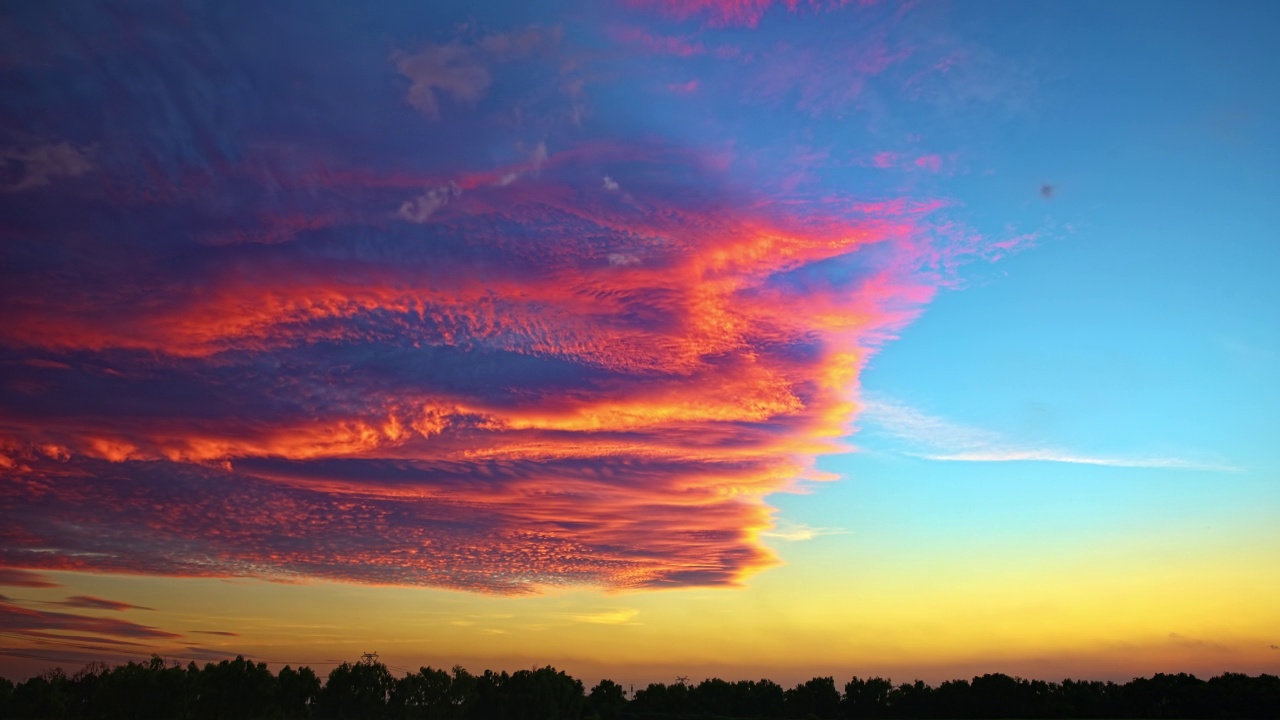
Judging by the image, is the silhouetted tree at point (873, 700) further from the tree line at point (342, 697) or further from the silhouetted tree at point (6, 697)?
the silhouetted tree at point (6, 697)

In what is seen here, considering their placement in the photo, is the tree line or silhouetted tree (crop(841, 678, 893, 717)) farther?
silhouetted tree (crop(841, 678, 893, 717))

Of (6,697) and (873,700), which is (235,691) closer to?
(6,697)

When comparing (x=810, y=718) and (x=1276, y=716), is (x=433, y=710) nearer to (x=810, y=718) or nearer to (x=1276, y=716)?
(x=810, y=718)

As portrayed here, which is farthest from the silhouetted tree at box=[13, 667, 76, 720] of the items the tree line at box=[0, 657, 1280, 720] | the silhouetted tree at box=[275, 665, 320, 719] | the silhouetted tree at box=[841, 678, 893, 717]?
the silhouetted tree at box=[841, 678, 893, 717]

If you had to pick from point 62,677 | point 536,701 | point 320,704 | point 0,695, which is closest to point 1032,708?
point 536,701

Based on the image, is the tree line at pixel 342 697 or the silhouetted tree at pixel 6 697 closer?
the tree line at pixel 342 697

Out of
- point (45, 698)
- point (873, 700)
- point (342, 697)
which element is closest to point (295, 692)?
point (342, 697)

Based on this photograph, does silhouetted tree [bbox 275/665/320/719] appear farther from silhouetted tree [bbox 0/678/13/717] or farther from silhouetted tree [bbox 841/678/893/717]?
silhouetted tree [bbox 841/678/893/717]

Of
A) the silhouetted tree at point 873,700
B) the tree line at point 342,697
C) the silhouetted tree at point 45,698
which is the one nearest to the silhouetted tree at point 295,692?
the tree line at point 342,697

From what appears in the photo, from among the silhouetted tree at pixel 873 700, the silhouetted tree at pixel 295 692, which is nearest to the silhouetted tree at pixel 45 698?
the silhouetted tree at pixel 295 692

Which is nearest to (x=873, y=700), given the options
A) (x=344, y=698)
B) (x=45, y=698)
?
(x=344, y=698)

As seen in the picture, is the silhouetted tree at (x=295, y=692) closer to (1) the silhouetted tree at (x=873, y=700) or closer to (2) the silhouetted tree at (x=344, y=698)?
(2) the silhouetted tree at (x=344, y=698)

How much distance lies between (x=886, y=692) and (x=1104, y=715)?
153ft

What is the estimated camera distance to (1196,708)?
512ft
